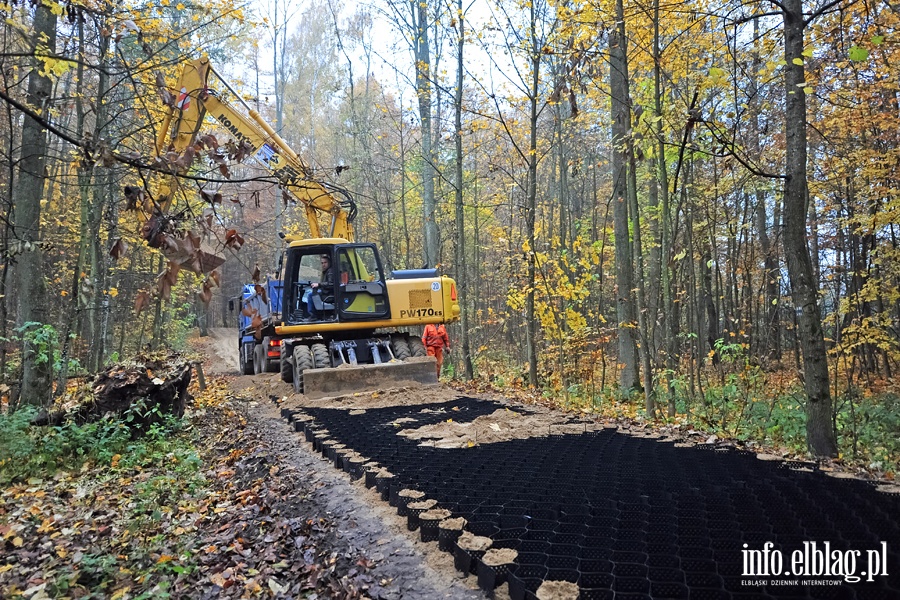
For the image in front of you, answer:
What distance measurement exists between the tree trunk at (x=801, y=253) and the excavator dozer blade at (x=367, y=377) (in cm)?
591

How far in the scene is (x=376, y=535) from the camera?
350 cm

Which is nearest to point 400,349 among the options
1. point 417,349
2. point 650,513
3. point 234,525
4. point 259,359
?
point 417,349

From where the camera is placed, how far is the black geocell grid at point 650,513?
2355 millimetres

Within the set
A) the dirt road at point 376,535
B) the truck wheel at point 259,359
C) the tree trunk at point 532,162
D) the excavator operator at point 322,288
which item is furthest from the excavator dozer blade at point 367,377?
the truck wheel at point 259,359

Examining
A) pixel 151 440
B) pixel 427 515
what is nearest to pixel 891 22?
pixel 427 515

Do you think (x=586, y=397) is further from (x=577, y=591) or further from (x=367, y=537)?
(x=577, y=591)

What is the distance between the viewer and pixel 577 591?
2326 millimetres

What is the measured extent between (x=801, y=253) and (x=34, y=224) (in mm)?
7983

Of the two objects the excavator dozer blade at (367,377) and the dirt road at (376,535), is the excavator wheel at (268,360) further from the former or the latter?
the dirt road at (376,535)

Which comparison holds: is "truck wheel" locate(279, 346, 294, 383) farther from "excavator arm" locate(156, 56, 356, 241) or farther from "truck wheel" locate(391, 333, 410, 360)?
"excavator arm" locate(156, 56, 356, 241)

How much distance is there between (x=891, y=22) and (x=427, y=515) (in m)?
8.67

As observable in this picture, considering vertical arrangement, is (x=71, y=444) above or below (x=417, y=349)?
below

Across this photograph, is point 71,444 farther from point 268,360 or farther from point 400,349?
point 268,360

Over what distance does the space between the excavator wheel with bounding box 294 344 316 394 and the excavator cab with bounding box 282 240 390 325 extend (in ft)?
2.10
